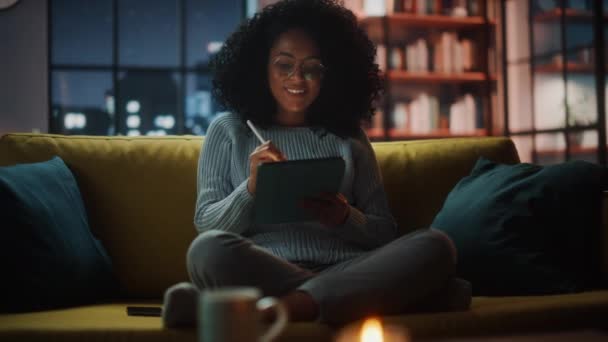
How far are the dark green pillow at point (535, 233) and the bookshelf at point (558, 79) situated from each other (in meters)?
2.27

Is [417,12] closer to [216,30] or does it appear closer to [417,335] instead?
[417,335]

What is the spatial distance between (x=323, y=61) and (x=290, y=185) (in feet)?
2.06

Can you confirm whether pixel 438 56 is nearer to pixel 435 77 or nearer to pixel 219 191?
pixel 435 77

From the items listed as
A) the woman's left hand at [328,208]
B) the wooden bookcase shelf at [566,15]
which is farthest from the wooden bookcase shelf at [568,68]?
the woman's left hand at [328,208]

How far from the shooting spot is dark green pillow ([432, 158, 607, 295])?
1.62m

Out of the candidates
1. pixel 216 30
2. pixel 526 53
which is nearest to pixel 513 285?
pixel 526 53

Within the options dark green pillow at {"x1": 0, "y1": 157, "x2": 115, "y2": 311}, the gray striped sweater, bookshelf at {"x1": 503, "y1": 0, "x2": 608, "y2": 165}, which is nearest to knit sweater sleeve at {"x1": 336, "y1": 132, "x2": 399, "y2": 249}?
the gray striped sweater

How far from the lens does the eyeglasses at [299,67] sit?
1.82 m

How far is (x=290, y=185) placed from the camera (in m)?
1.43

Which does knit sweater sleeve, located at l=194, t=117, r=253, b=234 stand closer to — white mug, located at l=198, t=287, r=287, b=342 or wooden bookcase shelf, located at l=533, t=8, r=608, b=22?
white mug, located at l=198, t=287, r=287, b=342

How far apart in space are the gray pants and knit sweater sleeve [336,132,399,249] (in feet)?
0.77

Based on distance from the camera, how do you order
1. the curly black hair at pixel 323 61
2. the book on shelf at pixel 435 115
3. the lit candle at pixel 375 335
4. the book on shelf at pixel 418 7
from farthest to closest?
the book on shelf at pixel 435 115 → the book on shelf at pixel 418 7 → the curly black hair at pixel 323 61 → the lit candle at pixel 375 335

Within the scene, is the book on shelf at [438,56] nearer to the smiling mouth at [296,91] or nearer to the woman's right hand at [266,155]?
the smiling mouth at [296,91]

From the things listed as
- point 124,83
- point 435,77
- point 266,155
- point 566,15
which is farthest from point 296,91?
point 435,77
